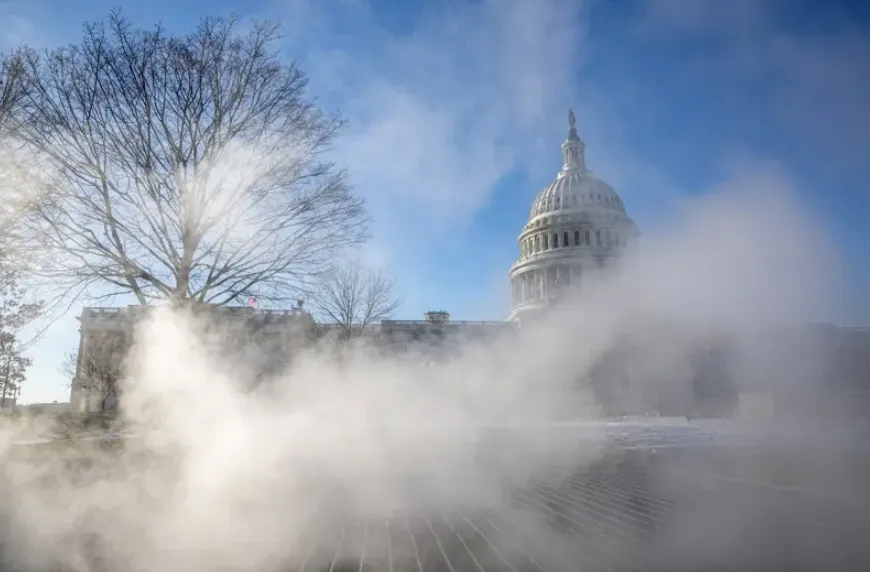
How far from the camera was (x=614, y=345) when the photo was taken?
Result: 11.4 metres

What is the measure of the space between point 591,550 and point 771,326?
5.69 m

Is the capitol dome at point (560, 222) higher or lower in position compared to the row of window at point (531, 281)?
higher

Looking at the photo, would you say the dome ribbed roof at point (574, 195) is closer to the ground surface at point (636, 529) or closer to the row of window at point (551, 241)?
the row of window at point (551, 241)

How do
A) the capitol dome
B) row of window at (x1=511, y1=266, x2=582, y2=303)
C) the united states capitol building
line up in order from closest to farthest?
the united states capitol building, row of window at (x1=511, y1=266, x2=582, y2=303), the capitol dome

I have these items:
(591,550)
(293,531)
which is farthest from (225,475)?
(591,550)

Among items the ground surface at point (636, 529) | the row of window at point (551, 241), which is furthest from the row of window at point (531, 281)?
the ground surface at point (636, 529)

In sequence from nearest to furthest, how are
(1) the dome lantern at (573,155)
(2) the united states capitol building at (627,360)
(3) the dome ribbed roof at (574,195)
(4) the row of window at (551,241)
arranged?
(2) the united states capitol building at (627,360) → (4) the row of window at (551,241) → (3) the dome ribbed roof at (574,195) → (1) the dome lantern at (573,155)

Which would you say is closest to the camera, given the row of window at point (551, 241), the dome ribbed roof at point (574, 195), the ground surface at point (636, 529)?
the ground surface at point (636, 529)

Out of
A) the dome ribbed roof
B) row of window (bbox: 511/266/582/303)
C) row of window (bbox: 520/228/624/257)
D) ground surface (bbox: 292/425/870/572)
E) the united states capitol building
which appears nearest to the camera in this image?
ground surface (bbox: 292/425/870/572)

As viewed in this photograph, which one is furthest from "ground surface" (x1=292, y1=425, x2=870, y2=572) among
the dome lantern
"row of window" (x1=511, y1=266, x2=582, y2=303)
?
the dome lantern

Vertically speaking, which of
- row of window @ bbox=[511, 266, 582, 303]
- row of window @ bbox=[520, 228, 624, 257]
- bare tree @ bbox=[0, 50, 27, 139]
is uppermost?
row of window @ bbox=[520, 228, 624, 257]

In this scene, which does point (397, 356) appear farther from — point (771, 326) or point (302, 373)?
point (771, 326)

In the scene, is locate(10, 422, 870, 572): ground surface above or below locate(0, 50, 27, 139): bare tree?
below

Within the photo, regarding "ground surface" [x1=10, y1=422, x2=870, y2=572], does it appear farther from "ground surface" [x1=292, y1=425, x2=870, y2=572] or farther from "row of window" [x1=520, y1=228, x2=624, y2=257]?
"row of window" [x1=520, y1=228, x2=624, y2=257]
